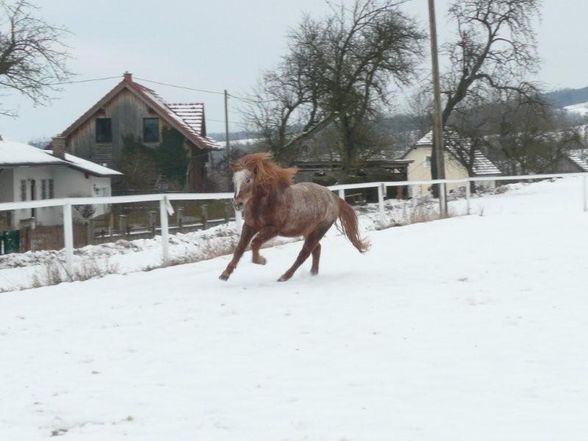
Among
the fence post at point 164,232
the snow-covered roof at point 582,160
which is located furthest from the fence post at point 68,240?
the snow-covered roof at point 582,160

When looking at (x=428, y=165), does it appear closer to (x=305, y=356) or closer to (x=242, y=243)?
(x=242, y=243)

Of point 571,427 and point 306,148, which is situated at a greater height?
point 306,148

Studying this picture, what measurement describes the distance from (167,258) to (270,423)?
828 cm

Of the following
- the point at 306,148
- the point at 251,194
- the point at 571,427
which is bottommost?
the point at 571,427

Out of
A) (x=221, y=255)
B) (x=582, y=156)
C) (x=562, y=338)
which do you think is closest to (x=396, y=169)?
(x=221, y=255)

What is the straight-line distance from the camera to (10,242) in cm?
1919

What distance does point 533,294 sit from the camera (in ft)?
26.5

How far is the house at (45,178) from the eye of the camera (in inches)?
1380

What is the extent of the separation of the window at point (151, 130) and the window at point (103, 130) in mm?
2060

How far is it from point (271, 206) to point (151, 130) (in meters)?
39.9

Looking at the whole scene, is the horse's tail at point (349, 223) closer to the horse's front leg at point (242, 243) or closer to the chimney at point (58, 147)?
the horse's front leg at point (242, 243)

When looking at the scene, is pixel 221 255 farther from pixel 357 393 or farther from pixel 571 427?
pixel 571 427

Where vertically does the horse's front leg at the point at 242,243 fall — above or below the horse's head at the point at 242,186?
below

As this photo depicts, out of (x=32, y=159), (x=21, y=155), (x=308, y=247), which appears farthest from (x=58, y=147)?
(x=308, y=247)
